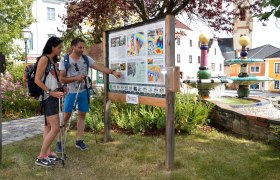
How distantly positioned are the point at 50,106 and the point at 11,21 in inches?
825

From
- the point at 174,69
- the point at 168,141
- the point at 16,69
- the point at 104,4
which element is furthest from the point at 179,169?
the point at 16,69

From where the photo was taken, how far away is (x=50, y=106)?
464 centimetres

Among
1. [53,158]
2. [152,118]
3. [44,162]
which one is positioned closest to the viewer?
[44,162]

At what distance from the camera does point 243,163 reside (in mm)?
4688

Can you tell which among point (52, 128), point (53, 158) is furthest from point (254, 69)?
point (52, 128)

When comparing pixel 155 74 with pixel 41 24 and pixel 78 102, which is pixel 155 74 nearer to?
pixel 78 102

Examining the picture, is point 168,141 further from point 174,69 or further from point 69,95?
point 69,95

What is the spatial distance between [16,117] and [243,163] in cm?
770

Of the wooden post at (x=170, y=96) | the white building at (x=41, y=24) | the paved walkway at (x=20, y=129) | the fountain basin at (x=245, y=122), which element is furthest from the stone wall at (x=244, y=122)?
the white building at (x=41, y=24)

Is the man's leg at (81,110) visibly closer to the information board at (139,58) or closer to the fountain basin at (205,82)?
the information board at (139,58)

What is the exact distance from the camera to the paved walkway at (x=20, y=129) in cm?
686

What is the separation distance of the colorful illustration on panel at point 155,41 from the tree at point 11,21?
19.8 m

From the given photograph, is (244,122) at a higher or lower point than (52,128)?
lower

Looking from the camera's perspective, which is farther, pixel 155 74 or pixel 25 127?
pixel 25 127
